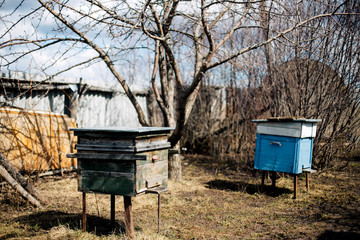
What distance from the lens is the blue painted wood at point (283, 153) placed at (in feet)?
20.7

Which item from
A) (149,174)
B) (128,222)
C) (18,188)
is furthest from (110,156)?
(18,188)

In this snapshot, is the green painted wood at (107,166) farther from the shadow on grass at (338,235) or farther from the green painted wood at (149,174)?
the shadow on grass at (338,235)

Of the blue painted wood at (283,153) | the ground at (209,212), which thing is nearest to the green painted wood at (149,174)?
the ground at (209,212)

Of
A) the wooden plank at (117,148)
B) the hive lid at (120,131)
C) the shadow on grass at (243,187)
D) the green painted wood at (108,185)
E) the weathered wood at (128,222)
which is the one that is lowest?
the shadow on grass at (243,187)

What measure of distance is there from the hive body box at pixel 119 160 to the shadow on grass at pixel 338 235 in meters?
2.29

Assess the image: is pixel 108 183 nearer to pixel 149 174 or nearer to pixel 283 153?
pixel 149 174

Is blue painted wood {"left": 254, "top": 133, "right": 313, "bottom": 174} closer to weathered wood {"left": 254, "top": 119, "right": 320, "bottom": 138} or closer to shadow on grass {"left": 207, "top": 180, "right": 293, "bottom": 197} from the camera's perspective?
weathered wood {"left": 254, "top": 119, "right": 320, "bottom": 138}

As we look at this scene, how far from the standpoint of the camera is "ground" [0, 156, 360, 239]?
177 inches

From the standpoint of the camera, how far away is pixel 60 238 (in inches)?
168

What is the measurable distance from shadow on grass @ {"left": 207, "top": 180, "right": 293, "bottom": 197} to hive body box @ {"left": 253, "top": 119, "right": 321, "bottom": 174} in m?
→ 0.70

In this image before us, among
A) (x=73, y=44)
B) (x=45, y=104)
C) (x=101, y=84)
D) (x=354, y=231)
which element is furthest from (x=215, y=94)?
(x=354, y=231)

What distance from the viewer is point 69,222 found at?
4.82m

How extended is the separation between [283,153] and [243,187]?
4.82ft

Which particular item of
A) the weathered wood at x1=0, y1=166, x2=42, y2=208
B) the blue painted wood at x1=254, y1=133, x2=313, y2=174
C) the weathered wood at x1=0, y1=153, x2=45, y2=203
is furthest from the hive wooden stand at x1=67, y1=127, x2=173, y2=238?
the blue painted wood at x1=254, y1=133, x2=313, y2=174
